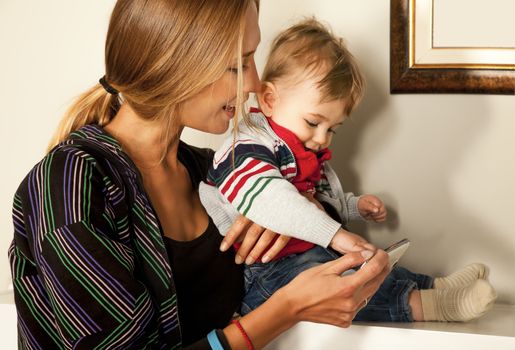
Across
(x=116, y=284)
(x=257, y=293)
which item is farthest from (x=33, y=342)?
(x=257, y=293)

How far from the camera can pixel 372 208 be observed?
6.36 feet

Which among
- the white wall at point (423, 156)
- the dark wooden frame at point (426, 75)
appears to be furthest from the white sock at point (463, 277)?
the dark wooden frame at point (426, 75)

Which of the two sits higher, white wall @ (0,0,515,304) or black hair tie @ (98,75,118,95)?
black hair tie @ (98,75,118,95)

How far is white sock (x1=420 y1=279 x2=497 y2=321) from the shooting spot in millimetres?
1639

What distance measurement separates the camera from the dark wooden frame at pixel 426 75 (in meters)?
1.89

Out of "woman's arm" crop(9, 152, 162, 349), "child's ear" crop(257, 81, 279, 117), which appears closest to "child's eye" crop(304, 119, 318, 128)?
"child's ear" crop(257, 81, 279, 117)

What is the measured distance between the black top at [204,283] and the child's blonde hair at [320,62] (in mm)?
429

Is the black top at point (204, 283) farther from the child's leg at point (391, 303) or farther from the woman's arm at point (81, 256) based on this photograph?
the child's leg at point (391, 303)

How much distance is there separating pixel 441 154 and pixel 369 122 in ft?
0.73

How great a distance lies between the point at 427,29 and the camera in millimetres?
1903

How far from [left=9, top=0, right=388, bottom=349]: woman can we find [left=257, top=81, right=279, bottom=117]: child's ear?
180mm

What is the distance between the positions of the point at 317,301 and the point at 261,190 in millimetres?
276

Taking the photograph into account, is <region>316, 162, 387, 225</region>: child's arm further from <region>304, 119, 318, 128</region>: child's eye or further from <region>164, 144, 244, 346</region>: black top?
<region>164, 144, 244, 346</region>: black top

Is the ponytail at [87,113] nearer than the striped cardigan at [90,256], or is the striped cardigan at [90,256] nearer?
the striped cardigan at [90,256]
